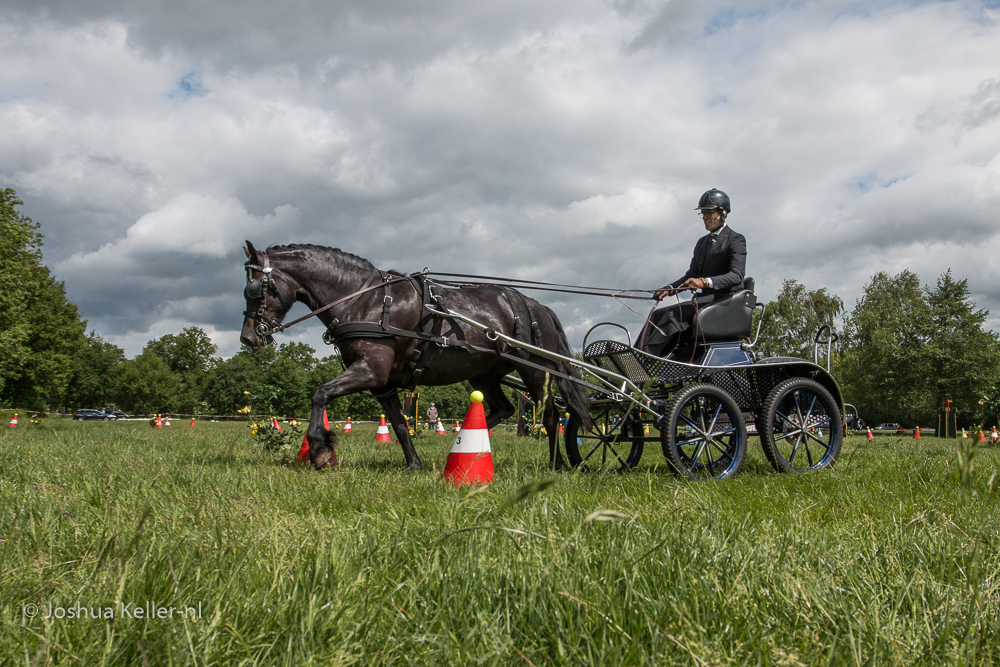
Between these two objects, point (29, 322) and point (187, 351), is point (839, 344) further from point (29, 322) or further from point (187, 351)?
point (187, 351)

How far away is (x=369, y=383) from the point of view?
201 inches

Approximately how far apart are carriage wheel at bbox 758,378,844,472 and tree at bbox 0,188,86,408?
24.3m

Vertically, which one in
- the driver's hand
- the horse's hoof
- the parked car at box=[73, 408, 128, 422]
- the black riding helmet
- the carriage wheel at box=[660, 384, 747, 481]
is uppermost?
the black riding helmet

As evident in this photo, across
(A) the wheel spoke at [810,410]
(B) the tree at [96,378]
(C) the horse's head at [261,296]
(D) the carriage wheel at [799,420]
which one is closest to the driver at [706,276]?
Result: (D) the carriage wheel at [799,420]

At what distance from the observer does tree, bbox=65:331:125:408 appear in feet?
269

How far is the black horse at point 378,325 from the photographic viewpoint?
5145mm

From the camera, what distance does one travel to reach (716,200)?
555 centimetres

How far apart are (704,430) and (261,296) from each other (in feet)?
12.5

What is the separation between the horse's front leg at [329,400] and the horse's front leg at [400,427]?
0.51m

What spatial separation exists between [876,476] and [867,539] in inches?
89.2

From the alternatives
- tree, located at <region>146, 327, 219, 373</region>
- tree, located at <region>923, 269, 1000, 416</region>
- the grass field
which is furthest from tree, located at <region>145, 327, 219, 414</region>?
the grass field

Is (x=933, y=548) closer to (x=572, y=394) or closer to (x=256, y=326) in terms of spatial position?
(x=572, y=394)

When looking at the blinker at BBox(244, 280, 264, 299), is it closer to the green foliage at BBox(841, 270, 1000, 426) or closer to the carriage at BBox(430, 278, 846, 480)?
the carriage at BBox(430, 278, 846, 480)

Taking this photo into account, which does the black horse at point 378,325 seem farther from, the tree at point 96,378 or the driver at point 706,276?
the tree at point 96,378
